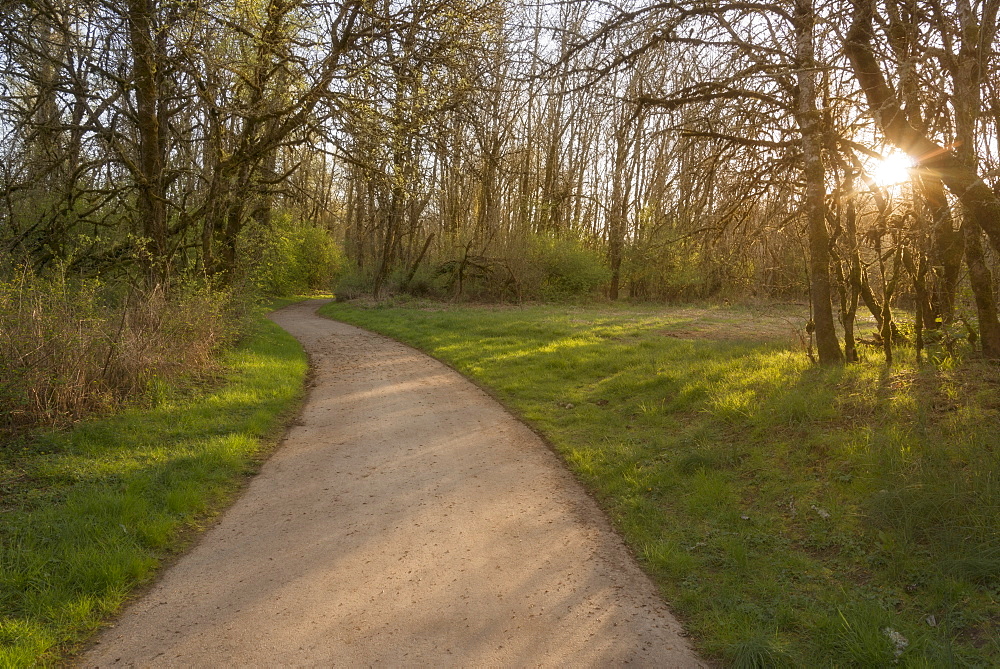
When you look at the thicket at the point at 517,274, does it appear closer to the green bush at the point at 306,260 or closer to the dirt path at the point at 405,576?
the green bush at the point at 306,260

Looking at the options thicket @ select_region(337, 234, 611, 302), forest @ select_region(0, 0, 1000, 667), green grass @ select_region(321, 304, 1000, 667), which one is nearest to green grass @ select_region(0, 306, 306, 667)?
forest @ select_region(0, 0, 1000, 667)

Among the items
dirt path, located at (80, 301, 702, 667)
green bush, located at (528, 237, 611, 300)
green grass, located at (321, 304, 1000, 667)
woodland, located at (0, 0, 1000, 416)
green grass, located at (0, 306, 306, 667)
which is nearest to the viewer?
dirt path, located at (80, 301, 702, 667)

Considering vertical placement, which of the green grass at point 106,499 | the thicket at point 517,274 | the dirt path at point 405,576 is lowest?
the dirt path at point 405,576

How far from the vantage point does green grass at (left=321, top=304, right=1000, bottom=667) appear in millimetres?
3297

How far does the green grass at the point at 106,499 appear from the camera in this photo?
3.41m

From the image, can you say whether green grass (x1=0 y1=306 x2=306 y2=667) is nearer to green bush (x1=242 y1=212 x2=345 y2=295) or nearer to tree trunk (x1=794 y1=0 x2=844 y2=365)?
tree trunk (x1=794 y1=0 x2=844 y2=365)

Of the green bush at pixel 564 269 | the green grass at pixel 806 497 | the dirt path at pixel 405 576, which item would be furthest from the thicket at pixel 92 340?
the green bush at pixel 564 269

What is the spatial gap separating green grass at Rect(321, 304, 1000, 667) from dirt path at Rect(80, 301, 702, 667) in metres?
0.42

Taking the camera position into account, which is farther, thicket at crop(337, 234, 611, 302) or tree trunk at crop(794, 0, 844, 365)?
thicket at crop(337, 234, 611, 302)

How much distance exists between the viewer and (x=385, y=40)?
10.5 metres

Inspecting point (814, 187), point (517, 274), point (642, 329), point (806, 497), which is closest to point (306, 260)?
point (517, 274)

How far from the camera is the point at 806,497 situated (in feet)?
15.9

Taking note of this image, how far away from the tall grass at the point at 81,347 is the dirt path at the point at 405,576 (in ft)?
7.77

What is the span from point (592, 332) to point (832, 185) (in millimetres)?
7285
